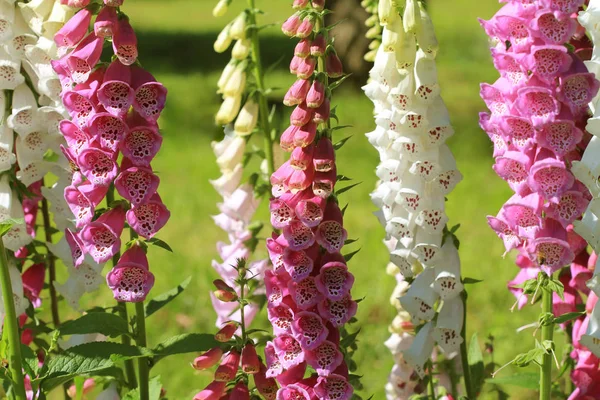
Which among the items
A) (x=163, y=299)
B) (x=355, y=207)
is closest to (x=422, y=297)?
(x=163, y=299)

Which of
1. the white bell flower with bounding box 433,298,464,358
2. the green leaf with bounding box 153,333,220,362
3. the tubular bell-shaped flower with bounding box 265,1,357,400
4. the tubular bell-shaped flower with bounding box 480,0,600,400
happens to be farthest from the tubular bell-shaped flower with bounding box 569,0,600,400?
the green leaf with bounding box 153,333,220,362

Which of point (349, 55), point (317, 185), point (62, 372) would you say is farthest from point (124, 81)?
point (349, 55)

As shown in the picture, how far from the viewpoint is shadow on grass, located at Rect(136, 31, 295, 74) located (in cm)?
1420

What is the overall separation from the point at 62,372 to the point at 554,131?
1272mm

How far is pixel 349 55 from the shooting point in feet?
39.4

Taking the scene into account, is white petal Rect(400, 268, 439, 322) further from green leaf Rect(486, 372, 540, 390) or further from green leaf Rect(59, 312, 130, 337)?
green leaf Rect(59, 312, 130, 337)

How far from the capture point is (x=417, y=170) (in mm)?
2436

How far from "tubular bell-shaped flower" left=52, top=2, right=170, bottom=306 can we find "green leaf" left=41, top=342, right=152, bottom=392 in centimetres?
14

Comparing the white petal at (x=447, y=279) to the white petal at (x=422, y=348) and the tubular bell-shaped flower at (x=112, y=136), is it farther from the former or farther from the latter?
the tubular bell-shaped flower at (x=112, y=136)

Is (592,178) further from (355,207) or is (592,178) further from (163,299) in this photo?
(355,207)

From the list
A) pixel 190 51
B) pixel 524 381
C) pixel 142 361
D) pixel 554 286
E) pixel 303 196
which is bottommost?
pixel 190 51

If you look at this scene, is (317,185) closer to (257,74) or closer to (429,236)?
(429,236)

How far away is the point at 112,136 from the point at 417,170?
0.80 meters

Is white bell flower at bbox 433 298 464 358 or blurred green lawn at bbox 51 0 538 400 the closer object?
white bell flower at bbox 433 298 464 358
